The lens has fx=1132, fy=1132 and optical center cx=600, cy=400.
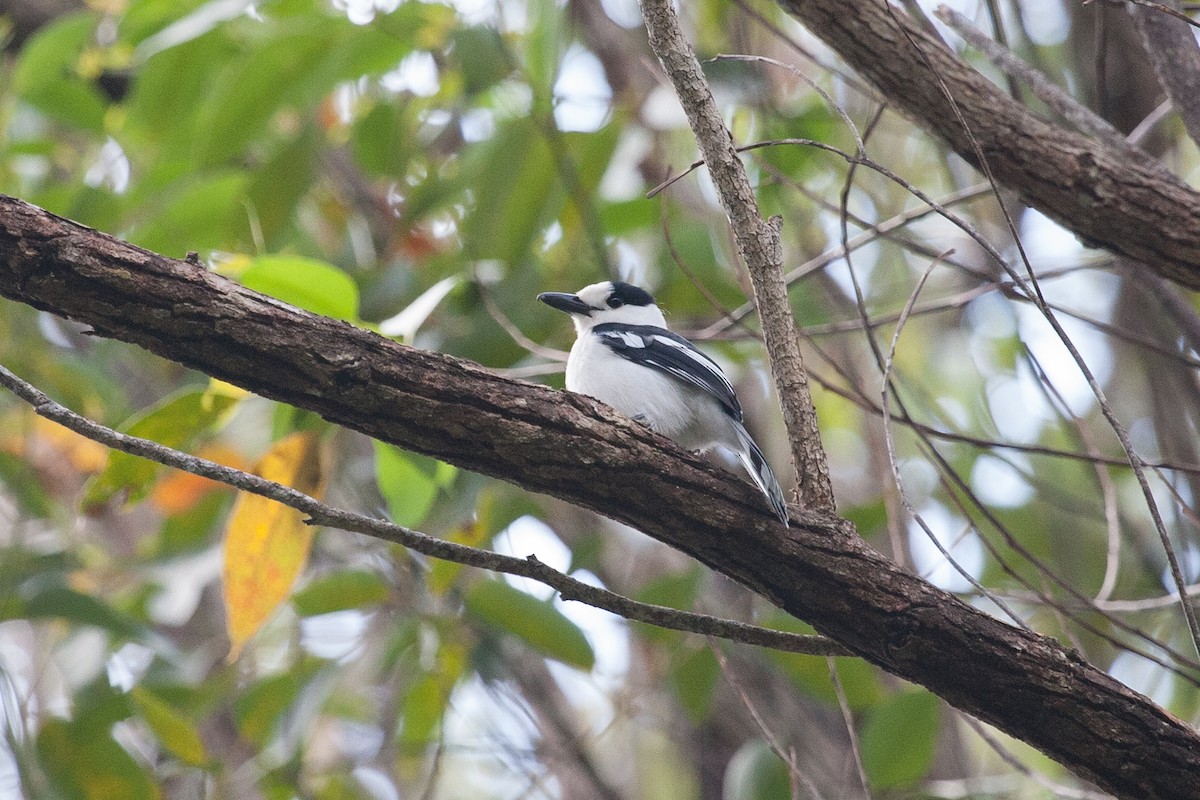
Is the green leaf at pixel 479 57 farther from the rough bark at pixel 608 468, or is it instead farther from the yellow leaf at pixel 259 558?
the rough bark at pixel 608 468

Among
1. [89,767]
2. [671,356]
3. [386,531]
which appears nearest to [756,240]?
[386,531]

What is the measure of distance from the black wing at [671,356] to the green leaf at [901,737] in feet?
4.01

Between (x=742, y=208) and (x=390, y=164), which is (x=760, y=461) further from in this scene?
(x=390, y=164)

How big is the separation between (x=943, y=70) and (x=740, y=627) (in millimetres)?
1970

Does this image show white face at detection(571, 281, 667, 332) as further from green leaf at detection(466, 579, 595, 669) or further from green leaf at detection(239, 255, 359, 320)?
green leaf at detection(239, 255, 359, 320)

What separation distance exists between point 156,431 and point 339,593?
1.22 m

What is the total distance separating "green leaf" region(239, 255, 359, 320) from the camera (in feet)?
11.6

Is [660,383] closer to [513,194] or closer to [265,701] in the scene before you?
[513,194]

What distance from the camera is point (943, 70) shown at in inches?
141

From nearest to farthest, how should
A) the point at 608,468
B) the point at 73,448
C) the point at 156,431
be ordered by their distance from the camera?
the point at 608,468, the point at 156,431, the point at 73,448

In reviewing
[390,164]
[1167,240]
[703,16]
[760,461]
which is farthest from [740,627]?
[703,16]

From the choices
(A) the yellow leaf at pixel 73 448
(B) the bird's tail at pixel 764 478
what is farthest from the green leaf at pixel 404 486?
(A) the yellow leaf at pixel 73 448

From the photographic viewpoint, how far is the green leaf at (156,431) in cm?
353

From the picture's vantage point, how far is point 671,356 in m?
4.11
